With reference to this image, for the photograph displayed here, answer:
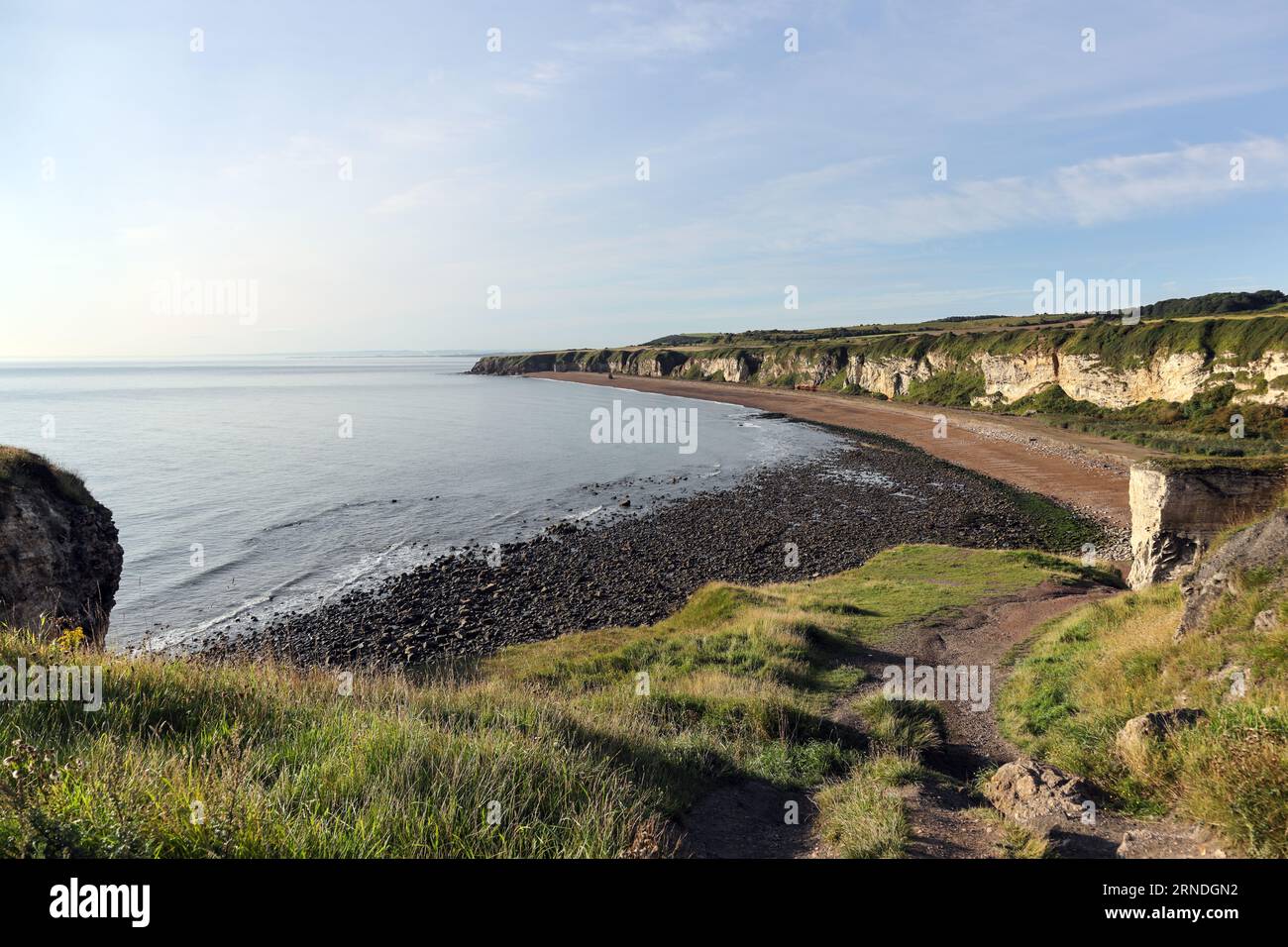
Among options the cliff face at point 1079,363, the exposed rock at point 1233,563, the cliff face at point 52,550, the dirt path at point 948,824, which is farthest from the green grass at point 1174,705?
the cliff face at point 1079,363

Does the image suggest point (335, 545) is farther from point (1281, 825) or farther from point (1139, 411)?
point (1139, 411)

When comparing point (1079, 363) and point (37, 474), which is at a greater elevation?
point (1079, 363)

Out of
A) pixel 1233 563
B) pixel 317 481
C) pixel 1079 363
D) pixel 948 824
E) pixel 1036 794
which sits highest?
pixel 1079 363

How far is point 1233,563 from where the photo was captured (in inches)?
393

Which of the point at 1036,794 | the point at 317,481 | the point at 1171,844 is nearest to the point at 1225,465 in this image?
the point at 1036,794

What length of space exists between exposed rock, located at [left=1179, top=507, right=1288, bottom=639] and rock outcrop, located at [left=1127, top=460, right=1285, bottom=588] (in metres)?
6.91

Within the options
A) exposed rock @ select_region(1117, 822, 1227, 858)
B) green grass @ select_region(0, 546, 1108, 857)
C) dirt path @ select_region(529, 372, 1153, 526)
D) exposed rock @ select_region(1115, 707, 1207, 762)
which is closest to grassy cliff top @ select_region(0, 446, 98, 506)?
green grass @ select_region(0, 546, 1108, 857)

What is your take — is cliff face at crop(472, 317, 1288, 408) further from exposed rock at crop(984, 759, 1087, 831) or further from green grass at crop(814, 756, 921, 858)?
green grass at crop(814, 756, 921, 858)

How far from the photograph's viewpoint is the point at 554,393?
145500mm

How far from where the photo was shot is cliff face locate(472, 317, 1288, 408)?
187ft

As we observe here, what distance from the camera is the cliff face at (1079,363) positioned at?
187 ft

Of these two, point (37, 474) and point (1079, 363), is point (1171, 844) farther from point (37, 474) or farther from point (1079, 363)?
point (1079, 363)

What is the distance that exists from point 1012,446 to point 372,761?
69.5 metres

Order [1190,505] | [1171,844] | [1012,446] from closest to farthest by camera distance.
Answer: [1171,844] → [1190,505] → [1012,446]
